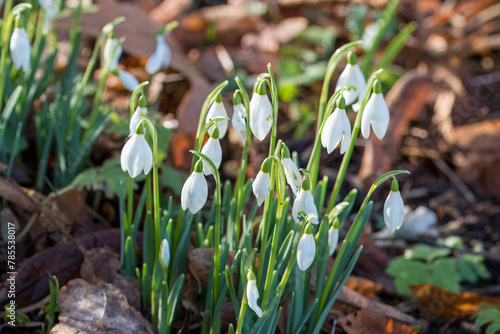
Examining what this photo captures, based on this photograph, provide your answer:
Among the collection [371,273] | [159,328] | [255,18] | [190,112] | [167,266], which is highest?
[255,18]

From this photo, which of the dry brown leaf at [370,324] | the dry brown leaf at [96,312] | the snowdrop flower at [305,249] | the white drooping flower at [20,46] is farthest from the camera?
the dry brown leaf at [370,324]

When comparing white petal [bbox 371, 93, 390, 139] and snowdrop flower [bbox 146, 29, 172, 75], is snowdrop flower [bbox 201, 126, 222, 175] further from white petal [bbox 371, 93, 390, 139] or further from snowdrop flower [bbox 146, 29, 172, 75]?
snowdrop flower [bbox 146, 29, 172, 75]

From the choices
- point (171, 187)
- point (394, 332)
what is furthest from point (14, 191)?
point (394, 332)

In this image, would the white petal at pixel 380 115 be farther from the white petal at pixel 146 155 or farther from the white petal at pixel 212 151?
the white petal at pixel 146 155

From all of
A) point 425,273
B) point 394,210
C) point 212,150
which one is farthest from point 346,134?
point 425,273

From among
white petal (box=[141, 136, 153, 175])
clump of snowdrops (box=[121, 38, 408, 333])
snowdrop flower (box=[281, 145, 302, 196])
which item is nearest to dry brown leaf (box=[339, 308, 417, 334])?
clump of snowdrops (box=[121, 38, 408, 333])

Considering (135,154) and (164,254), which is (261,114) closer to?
(135,154)

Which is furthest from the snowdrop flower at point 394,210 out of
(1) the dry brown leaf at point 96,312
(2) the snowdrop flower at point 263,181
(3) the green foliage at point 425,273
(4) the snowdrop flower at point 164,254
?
(3) the green foliage at point 425,273

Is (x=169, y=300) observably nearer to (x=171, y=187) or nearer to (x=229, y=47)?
(x=171, y=187)
